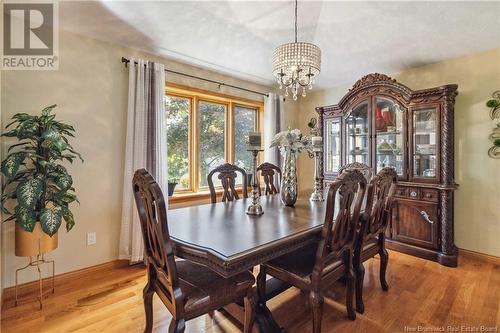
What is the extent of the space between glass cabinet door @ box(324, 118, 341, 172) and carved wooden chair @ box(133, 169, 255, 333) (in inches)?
109

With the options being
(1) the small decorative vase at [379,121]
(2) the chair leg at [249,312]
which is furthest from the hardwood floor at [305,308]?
(1) the small decorative vase at [379,121]

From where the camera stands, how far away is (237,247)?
4.09 ft

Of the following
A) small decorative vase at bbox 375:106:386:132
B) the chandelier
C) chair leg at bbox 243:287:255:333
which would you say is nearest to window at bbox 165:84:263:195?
the chandelier

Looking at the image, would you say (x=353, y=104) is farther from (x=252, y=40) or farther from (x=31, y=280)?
(x=31, y=280)

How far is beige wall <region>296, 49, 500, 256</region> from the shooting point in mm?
2865

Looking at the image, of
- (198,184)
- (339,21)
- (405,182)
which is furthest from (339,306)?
(339,21)

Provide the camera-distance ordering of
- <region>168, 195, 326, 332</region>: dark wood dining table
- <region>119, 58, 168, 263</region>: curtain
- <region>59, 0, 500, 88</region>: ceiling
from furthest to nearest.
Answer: <region>119, 58, 168, 263</region>: curtain < <region>59, 0, 500, 88</region>: ceiling < <region>168, 195, 326, 332</region>: dark wood dining table

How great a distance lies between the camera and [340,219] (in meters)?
1.61

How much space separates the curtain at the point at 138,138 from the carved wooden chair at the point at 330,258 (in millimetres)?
1587

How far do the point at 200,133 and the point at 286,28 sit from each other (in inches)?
68.9

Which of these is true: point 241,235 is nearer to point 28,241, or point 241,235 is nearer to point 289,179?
point 289,179

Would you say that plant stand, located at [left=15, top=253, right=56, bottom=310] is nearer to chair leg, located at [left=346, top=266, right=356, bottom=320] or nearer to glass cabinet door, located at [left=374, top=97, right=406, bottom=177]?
chair leg, located at [left=346, top=266, right=356, bottom=320]

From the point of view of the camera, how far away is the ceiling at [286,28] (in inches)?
86.5

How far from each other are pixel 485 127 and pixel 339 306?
2600mm
